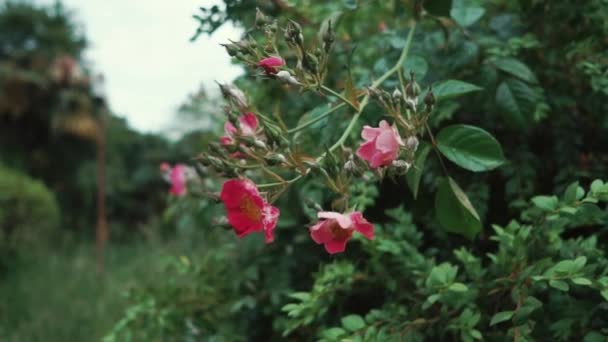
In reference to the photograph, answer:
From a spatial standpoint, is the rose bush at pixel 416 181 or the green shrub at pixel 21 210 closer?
the rose bush at pixel 416 181

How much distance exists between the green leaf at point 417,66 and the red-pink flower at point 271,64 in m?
0.26

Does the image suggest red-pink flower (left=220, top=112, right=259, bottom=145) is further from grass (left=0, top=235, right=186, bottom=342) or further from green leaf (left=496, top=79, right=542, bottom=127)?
grass (left=0, top=235, right=186, bottom=342)

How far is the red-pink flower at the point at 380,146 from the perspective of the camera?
627 millimetres

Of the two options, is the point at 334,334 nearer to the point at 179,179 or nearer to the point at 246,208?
the point at 246,208

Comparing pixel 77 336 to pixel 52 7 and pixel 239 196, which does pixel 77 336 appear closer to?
pixel 239 196

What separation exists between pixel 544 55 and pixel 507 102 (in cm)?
23

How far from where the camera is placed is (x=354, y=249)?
105 centimetres

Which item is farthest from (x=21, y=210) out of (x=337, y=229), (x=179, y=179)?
(x=337, y=229)

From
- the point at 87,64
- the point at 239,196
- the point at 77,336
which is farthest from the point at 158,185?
the point at 239,196

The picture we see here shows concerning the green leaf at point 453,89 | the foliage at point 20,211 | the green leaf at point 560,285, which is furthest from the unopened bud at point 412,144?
the foliage at point 20,211

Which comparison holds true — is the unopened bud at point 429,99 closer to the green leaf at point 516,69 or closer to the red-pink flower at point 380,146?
the red-pink flower at point 380,146

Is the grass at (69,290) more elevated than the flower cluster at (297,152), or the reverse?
the grass at (69,290)

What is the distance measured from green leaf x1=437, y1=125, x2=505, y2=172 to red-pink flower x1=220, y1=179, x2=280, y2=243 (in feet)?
0.74

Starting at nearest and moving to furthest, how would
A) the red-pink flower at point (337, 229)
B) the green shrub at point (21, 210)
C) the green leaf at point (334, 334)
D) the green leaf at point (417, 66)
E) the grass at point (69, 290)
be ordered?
the red-pink flower at point (337, 229)
the green leaf at point (334, 334)
the green leaf at point (417, 66)
the grass at point (69, 290)
the green shrub at point (21, 210)
